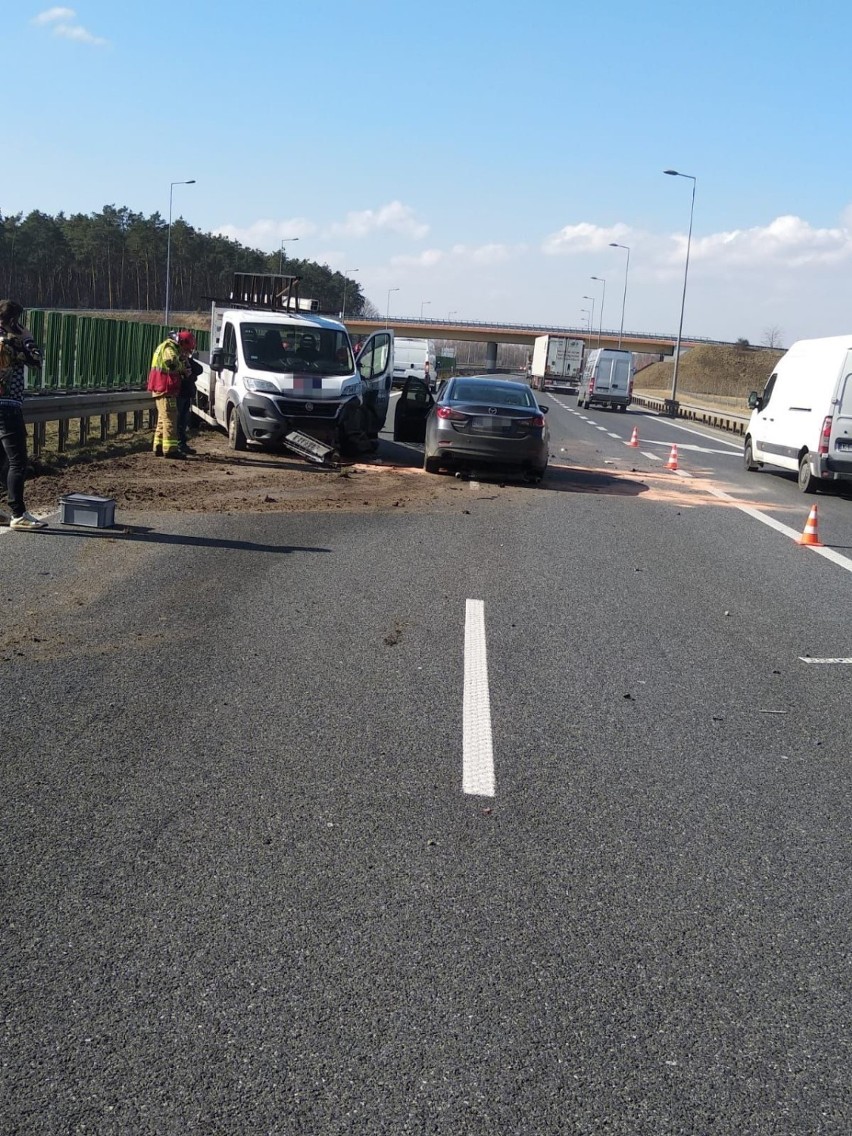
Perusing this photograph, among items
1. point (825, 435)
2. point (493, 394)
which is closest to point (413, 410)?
point (493, 394)

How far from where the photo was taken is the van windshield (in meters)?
19.0

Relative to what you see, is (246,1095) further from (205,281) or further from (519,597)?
(205,281)

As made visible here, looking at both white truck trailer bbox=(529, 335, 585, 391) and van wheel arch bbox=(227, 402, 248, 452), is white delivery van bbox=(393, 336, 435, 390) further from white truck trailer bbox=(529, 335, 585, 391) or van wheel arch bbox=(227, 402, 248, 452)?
van wheel arch bbox=(227, 402, 248, 452)

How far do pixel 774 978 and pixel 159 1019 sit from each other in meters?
1.83

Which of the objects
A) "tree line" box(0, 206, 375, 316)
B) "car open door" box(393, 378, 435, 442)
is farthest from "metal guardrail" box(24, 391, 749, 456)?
"tree line" box(0, 206, 375, 316)

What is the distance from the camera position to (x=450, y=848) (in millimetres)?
4457

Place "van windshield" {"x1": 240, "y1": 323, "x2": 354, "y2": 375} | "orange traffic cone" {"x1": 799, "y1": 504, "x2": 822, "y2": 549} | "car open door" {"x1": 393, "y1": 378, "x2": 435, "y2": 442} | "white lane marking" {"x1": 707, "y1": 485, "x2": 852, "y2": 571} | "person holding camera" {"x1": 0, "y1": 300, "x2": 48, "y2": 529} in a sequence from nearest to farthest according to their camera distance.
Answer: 1. "person holding camera" {"x1": 0, "y1": 300, "x2": 48, "y2": 529}
2. "white lane marking" {"x1": 707, "y1": 485, "x2": 852, "y2": 571}
3. "orange traffic cone" {"x1": 799, "y1": 504, "x2": 822, "y2": 549}
4. "van windshield" {"x1": 240, "y1": 323, "x2": 354, "y2": 375}
5. "car open door" {"x1": 393, "y1": 378, "x2": 435, "y2": 442}

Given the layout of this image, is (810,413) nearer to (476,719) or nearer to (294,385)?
(294,385)

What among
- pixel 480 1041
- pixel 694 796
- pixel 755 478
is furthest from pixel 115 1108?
pixel 755 478

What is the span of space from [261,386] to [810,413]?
8285 millimetres

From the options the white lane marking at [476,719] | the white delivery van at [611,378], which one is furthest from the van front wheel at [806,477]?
the white delivery van at [611,378]

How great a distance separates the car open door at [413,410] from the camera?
20.8m

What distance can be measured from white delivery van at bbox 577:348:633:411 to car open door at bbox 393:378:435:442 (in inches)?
1267

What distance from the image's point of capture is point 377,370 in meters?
21.5
